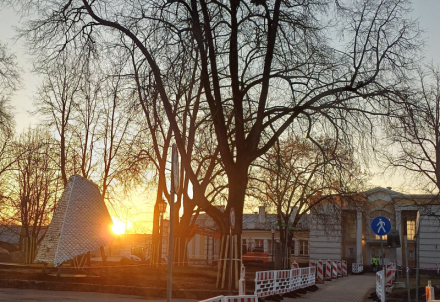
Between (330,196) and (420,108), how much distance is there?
1363 cm

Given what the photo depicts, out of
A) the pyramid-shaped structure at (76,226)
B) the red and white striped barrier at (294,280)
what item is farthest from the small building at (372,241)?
the pyramid-shaped structure at (76,226)

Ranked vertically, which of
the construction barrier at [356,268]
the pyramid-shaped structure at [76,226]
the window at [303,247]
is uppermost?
the pyramid-shaped structure at [76,226]

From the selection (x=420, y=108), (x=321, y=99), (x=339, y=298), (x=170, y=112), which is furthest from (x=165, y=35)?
(x=339, y=298)

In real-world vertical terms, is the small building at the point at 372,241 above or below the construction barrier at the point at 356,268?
above

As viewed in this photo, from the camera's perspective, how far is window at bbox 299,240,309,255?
67.8m

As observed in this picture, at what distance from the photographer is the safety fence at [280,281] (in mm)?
20511

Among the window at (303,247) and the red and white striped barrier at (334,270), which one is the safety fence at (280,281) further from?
the window at (303,247)

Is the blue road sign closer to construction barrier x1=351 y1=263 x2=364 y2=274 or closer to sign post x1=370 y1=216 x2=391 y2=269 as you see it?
sign post x1=370 y1=216 x2=391 y2=269

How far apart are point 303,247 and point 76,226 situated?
5351 cm

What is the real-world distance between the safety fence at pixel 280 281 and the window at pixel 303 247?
38.8m

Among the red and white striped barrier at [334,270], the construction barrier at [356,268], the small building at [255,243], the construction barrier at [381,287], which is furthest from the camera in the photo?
the small building at [255,243]

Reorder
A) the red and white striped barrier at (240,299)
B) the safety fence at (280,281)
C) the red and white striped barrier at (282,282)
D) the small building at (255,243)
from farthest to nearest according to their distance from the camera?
1. the small building at (255,243)
2. the red and white striped barrier at (282,282)
3. the safety fence at (280,281)
4. the red and white striped barrier at (240,299)

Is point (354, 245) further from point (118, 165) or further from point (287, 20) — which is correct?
point (287, 20)

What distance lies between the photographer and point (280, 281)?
76.0ft
